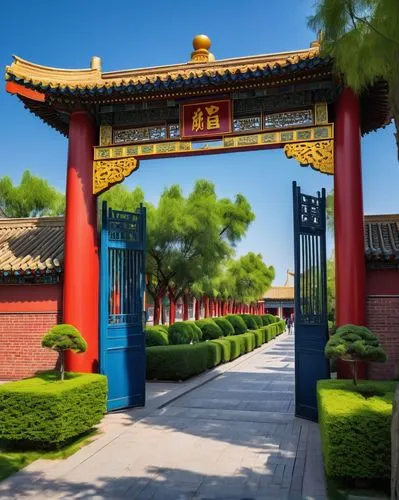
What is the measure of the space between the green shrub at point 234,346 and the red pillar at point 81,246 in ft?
30.5

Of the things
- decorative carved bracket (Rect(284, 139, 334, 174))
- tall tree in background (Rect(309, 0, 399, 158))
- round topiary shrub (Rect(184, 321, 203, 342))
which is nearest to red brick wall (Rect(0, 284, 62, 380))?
decorative carved bracket (Rect(284, 139, 334, 174))

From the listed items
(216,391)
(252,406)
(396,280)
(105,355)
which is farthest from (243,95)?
(216,391)

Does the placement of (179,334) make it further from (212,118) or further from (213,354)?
(212,118)

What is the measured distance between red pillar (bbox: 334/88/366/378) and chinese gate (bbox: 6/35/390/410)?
14 mm

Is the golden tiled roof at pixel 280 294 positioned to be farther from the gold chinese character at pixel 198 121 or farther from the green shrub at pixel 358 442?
the green shrub at pixel 358 442

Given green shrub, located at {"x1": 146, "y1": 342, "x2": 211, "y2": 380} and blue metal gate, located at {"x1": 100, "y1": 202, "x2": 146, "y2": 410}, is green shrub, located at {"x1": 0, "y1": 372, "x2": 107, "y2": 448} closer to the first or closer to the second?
blue metal gate, located at {"x1": 100, "y1": 202, "x2": 146, "y2": 410}

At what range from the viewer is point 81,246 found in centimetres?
823

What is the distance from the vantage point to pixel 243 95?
8008 millimetres

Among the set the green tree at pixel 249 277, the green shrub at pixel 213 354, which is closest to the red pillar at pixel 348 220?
the green shrub at pixel 213 354

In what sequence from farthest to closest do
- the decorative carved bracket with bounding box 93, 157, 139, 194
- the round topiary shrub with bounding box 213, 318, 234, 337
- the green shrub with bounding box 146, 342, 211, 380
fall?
the round topiary shrub with bounding box 213, 318, 234, 337
the green shrub with bounding box 146, 342, 211, 380
the decorative carved bracket with bounding box 93, 157, 139, 194

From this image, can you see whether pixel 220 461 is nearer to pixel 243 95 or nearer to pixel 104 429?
pixel 104 429

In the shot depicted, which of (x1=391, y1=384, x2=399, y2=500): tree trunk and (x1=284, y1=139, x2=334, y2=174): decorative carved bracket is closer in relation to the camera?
(x1=391, y1=384, x2=399, y2=500): tree trunk

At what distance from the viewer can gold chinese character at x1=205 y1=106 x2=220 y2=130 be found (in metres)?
8.13

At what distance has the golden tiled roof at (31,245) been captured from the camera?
29.1 feet
